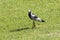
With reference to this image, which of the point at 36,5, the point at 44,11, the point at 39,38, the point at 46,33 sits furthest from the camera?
the point at 36,5

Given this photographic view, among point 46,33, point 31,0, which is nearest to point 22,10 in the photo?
point 31,0

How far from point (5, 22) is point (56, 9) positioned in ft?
15.4

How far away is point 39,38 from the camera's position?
1405 cm

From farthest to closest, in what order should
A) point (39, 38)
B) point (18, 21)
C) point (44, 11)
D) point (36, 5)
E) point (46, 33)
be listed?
point (36, 5) < point (44, 11) < point (18, 21) < point (46, 33) < point (39, 38)

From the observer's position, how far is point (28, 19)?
19.7 metres

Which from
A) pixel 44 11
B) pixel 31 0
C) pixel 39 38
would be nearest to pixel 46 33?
pixel 39 38

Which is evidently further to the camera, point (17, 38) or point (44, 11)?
point (44, 11)

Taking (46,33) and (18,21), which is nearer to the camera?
(46,33)

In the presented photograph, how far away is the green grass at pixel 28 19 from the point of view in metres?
14.9

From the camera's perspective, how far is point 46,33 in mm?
15125

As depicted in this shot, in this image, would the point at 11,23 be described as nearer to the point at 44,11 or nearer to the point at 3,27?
the point at 3,27

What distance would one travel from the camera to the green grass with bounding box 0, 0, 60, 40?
14.9 m

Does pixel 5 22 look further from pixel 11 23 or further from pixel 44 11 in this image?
pixel 44 11

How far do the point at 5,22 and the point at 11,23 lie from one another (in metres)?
0.65
